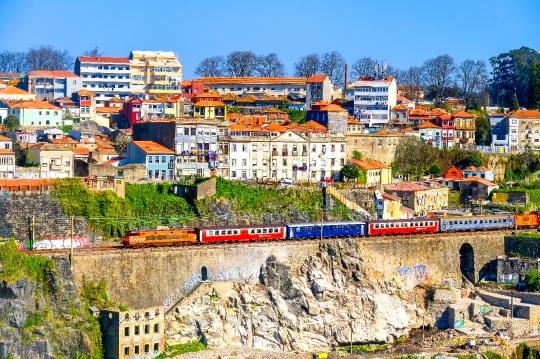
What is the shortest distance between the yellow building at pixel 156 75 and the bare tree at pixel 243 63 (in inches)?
479

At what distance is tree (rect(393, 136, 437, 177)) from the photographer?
97.5m

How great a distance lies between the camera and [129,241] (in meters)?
68.1

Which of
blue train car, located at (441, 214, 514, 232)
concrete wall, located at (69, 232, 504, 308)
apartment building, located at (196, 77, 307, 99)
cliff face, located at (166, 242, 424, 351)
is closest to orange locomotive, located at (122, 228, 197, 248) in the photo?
concrete wall, located at (69, 232, 504, 308)

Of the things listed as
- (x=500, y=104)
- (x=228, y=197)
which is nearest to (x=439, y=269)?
(x=228, y=197)

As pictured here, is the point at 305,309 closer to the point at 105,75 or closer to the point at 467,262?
the point at 467,262

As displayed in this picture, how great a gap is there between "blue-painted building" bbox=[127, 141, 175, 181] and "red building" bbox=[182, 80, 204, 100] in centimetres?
2467

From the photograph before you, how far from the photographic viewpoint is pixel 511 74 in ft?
436

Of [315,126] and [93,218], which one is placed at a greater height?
[315,126]

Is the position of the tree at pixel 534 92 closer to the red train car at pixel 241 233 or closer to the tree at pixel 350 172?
the tree at pixel 350 172

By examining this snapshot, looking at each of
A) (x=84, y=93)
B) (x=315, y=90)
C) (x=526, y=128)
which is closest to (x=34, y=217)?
(x=84, y=93)

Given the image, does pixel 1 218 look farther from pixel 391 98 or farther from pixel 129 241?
pixel 391 98

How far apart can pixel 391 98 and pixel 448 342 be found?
4148 cm

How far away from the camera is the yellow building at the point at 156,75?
114 meters

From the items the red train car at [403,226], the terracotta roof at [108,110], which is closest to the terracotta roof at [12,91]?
the terracotta roof at [108,110]
